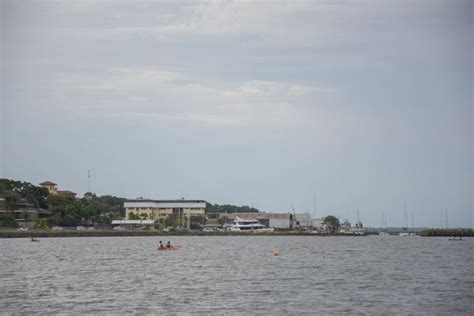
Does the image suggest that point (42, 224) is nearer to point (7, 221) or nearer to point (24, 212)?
point (24, 212)

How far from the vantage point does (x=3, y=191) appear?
6678 inches

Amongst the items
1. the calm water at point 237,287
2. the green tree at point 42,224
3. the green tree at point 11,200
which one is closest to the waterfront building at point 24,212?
the green tree at point 11,200

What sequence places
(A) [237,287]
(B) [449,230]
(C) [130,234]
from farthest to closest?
1. (B) [449,230]
2. (C) [130,234]
3. (A) [237,287]

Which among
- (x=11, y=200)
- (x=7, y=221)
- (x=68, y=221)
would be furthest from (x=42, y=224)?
(x=68, y=221)

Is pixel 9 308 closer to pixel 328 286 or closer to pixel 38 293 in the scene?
pixel 38 293

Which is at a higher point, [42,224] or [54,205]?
[54,205]

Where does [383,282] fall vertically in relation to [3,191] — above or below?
below

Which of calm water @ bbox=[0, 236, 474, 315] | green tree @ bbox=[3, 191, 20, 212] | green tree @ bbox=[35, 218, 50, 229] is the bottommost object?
calm water @ bbox=[0, 236, 474, 315]

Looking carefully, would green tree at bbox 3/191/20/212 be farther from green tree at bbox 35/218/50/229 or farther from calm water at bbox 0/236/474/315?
calm water at bbox 0/236/474/315

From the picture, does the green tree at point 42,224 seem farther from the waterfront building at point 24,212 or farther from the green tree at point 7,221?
the green tree at point 7,221

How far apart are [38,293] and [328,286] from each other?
1917cm

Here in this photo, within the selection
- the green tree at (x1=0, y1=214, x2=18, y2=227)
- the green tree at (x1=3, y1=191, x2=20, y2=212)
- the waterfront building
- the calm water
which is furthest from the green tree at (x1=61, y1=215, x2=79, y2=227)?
the calm water

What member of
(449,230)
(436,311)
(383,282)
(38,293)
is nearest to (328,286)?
(383,282)

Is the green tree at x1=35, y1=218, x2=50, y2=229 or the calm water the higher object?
the green tree at x1=35, y1=218, x2=50, y2=229
